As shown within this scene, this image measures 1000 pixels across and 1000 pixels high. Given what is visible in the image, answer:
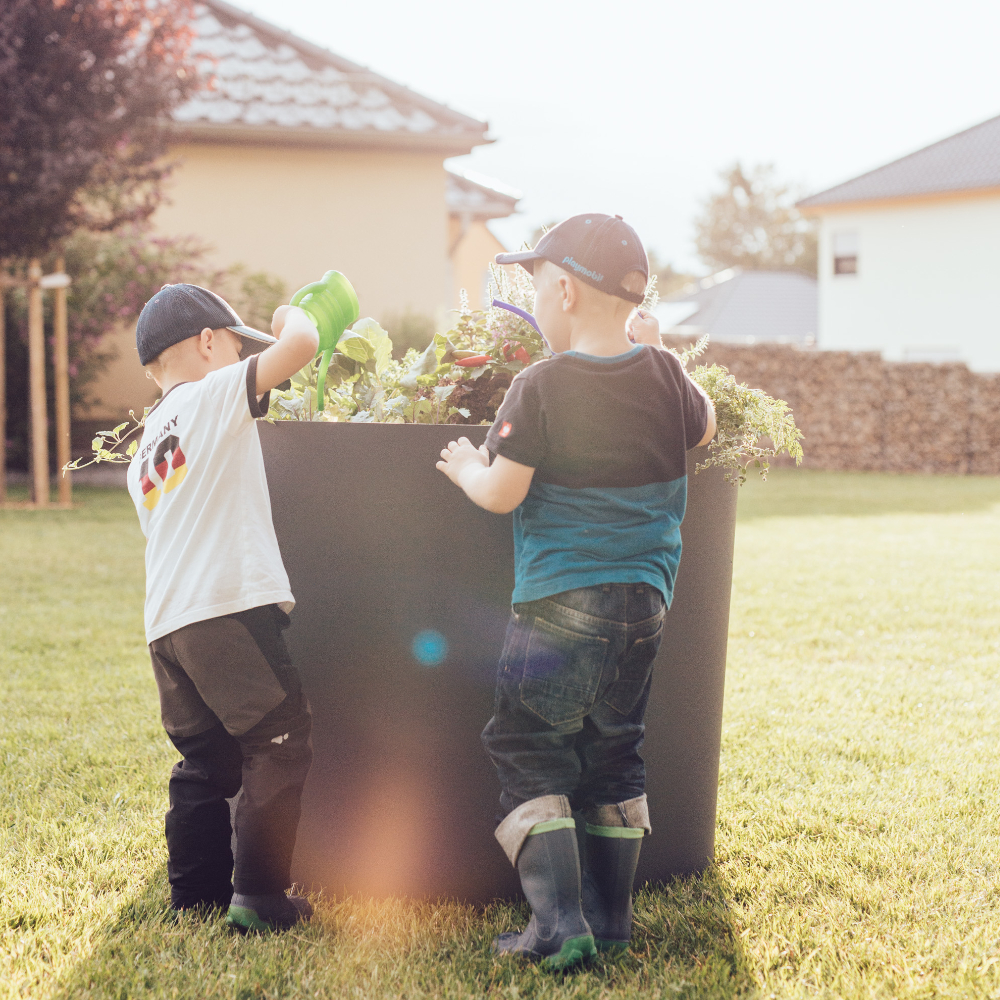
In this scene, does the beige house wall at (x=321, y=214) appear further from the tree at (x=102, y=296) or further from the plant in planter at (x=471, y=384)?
the plant in planter at (x=471, y=384)

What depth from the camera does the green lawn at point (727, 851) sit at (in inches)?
76.0

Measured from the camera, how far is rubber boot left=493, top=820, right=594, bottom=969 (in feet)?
6.24

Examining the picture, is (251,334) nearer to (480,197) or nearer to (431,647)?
(431,647)

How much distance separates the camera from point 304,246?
39.6 feet

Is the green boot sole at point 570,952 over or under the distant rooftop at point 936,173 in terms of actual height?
under

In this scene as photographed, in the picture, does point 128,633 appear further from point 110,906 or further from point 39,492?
point 39,492

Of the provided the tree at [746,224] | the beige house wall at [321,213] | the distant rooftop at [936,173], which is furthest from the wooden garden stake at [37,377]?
the tree at [746,224]

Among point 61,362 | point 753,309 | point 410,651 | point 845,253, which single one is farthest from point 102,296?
point 753,309

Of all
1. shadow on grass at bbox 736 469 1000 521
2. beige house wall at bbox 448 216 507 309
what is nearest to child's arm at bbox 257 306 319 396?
shadow on grass at bbox 736 469 1000 521

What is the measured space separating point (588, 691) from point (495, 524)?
41 cm

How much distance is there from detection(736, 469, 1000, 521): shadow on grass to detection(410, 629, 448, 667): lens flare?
686 centimetres

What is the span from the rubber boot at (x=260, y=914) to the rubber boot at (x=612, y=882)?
65 cm

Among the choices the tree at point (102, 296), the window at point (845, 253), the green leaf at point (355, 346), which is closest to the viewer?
the green leaf at point (355, 346)

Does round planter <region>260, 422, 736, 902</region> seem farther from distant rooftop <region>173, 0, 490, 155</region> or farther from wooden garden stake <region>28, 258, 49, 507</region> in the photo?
distant rooftop <region>173, 0, 490, 155</region>
